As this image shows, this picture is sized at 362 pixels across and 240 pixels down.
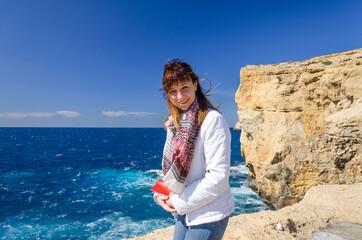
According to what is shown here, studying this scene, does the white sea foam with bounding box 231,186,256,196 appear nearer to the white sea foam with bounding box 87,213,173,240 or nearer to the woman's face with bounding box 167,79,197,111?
A: the white sea foam with bounding box 87,213,173,240

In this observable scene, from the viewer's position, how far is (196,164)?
176 cm

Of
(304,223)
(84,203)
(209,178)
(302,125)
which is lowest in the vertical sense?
(84,203)

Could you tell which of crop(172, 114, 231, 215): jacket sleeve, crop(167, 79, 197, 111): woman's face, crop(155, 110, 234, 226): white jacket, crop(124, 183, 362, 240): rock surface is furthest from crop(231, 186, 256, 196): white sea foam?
crop(167, 79, 197, 111): woman's face

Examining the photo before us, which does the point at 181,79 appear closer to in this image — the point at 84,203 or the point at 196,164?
the point at 196,164

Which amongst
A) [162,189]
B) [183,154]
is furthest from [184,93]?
[162,189]

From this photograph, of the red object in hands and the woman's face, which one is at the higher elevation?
the woman's face

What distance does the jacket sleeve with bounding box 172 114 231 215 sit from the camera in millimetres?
1550

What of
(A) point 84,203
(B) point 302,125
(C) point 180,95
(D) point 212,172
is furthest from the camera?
(A) point 84,203

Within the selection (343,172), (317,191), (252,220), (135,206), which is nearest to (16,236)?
(135,206)

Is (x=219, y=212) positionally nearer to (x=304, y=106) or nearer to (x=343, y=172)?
(x=343, y=172)

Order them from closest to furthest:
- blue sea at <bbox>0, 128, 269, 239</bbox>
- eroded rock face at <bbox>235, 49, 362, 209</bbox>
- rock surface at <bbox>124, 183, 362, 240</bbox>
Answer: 1. rock surface at <bbox>124, 183, 362, 240</bbox>
2. eroded rock face at <bbox>235, 49, 362, 209</bbox>
3. blue sea at <bbox>0, 128, 269, 239</bbox>

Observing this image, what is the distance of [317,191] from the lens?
270 inches

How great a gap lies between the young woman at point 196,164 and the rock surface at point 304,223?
334 centimetres

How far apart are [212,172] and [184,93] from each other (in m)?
0.79
